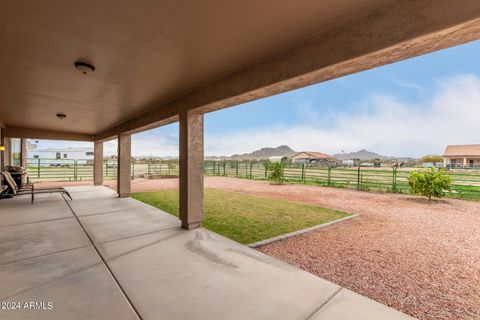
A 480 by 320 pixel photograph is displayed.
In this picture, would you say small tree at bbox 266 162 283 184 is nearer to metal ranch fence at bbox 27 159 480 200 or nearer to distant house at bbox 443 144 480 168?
metal ranch fence at bbox 27 159 480 200

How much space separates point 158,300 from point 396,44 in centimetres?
288

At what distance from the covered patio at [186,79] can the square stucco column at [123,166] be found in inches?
124

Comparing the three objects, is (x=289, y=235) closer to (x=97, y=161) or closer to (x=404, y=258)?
(x=404, y=258)

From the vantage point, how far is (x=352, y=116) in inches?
2606

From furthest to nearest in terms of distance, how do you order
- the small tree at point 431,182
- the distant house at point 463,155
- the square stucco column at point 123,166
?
the distant house at point 463,155 < the square stucco column at point 123,166 < the small tree at point 431,182

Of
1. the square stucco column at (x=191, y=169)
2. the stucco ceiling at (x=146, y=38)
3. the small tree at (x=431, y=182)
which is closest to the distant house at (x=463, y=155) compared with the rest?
the small tree at (x=431, y=182)

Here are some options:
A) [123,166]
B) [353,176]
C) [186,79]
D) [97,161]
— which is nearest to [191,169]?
[186,79]

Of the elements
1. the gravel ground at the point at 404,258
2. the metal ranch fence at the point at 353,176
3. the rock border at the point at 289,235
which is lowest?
the gravel ground at the point at 404,258

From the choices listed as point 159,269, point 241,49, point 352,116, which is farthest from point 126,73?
point 352,116

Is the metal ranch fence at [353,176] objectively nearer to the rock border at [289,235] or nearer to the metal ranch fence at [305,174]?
the metal ranch fence at [305,174]

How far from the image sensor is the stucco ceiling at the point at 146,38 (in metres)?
1.72

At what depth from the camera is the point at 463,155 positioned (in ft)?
83.3

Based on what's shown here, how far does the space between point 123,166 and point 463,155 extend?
35164mm

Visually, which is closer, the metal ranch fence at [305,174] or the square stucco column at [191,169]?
the square stucco column at [191,169]
